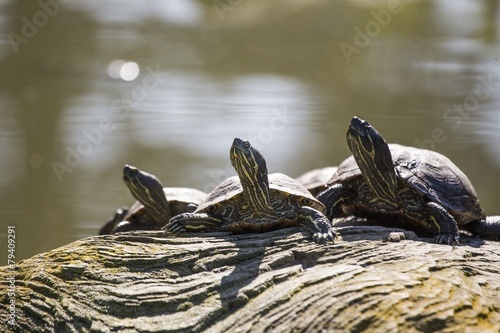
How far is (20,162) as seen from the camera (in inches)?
372

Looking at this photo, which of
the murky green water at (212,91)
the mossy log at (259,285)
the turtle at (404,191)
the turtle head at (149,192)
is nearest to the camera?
the mossy log at (259,285)

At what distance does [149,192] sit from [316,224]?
1799 millimetres

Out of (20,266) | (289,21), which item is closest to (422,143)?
(289,21)

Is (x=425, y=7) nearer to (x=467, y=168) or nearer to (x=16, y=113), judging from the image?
(x=467, y=168)

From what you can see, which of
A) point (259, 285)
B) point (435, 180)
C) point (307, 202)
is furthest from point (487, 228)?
point (259, 285)

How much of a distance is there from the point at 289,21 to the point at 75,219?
6.60 meters

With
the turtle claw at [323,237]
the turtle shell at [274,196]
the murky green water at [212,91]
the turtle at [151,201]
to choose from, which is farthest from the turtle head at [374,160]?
the murky green water at [212,91]

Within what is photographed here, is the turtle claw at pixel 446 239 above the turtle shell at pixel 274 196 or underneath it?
underneath

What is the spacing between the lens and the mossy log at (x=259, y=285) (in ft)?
10.0

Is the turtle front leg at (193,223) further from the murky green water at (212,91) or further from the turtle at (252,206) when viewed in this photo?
the murky green water at (212,91)

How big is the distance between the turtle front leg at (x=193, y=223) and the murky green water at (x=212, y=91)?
12.8 ft

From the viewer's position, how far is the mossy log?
3.05 meters

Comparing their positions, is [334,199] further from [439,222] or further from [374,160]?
[439,222]

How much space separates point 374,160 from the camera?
165 inches
